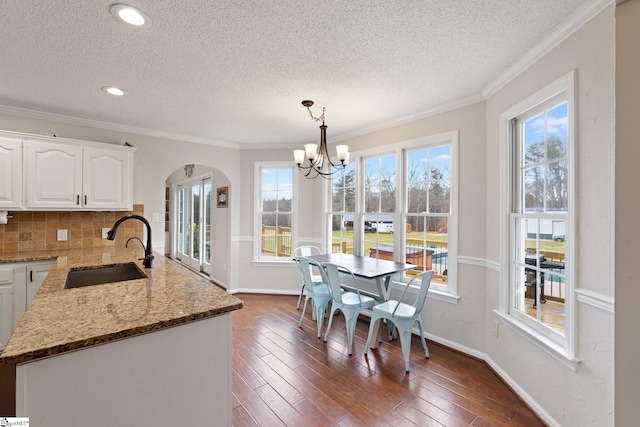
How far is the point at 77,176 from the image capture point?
3137 mm

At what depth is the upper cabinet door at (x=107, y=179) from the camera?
10.5ft

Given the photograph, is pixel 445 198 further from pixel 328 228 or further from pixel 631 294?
pixel 631 294

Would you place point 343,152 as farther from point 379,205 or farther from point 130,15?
point 130,15

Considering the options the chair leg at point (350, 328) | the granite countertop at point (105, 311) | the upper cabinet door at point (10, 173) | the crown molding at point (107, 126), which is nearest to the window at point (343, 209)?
the chair leg at point (350, 328)

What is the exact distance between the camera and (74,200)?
3.12 metres

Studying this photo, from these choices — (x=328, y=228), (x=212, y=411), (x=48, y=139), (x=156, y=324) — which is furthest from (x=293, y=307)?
(x=48, y=139)

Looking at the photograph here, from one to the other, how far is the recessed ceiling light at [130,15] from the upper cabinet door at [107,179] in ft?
7.06

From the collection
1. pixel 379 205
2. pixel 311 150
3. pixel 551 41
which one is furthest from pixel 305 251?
pixel 551 41

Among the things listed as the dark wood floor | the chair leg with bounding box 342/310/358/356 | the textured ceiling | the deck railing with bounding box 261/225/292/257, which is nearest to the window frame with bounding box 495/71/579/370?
the textured ceiling

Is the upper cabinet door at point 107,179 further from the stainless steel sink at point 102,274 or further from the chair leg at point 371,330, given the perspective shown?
the chair leg at point 371,330

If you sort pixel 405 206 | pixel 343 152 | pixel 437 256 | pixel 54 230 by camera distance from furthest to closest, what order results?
pixel 405 206 < pixel 54 230 < pixel 437 256 < pixel 343 152

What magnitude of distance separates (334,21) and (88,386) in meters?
2.05

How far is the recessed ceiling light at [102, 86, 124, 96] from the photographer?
256 cm

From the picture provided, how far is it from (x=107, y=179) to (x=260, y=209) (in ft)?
6.82
